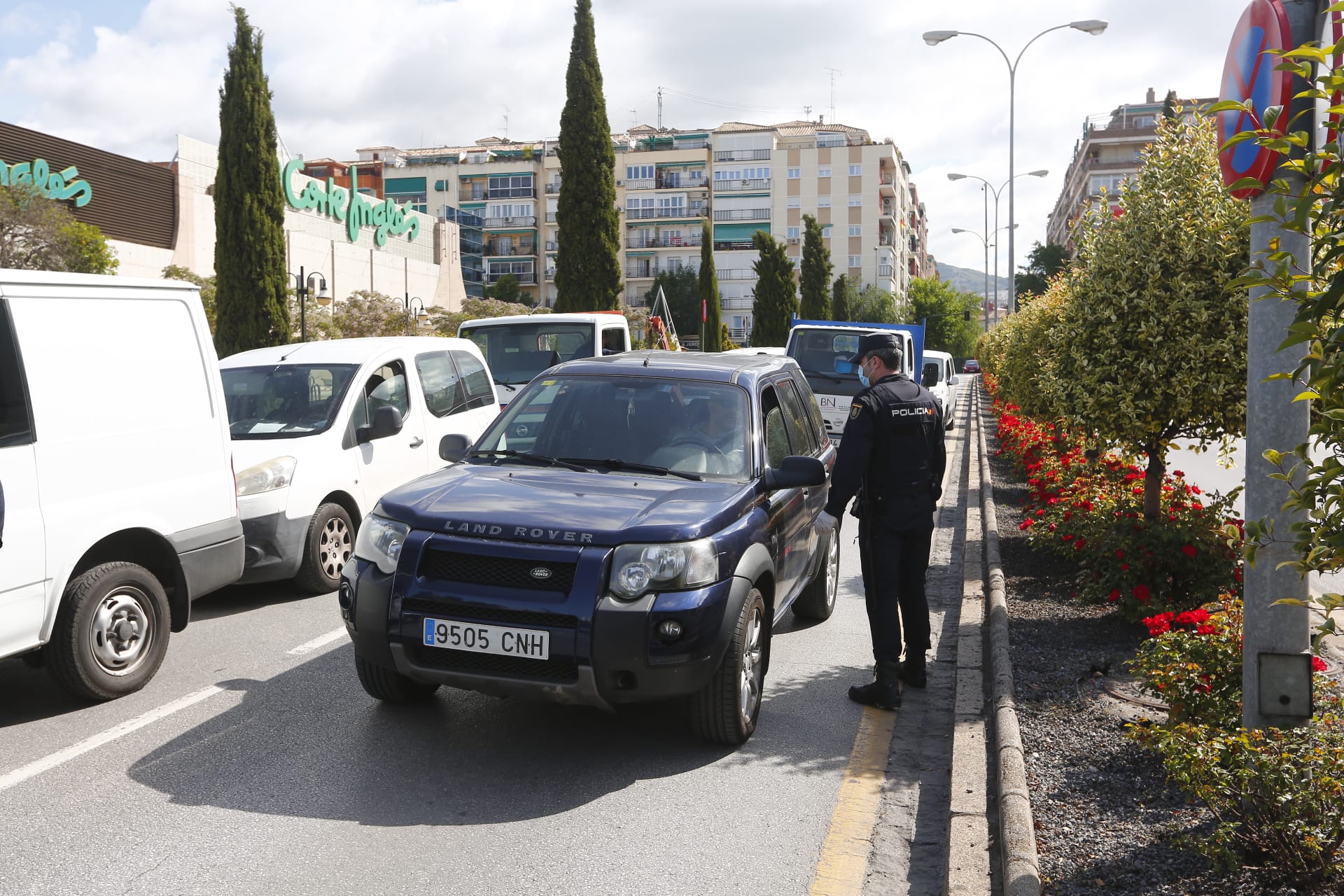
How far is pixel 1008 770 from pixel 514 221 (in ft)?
332

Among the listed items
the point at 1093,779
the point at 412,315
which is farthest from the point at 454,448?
the point at 412,315

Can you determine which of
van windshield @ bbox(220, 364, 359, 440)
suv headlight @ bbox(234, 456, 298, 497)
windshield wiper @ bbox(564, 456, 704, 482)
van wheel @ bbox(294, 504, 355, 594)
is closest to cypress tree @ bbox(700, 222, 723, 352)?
van windshield @ bbox(220, 364, 359, 440)

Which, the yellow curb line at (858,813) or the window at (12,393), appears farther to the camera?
the window at (12,393)

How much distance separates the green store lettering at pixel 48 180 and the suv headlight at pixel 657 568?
32019 mm

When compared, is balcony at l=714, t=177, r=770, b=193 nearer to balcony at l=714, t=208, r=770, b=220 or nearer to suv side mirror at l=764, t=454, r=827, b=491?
balcony at l=714, t=208, r=770, b=220

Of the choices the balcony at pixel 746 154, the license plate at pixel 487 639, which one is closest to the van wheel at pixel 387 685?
the license plate at pixel 487 639

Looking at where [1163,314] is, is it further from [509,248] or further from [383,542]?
[509,248]

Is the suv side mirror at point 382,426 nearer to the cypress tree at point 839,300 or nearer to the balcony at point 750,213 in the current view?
the cypress tree at point 839,300

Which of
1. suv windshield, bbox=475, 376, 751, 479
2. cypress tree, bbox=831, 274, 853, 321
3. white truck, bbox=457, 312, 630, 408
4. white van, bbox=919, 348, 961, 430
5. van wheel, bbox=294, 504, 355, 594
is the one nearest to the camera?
suv windshield, bbox=475, 376, 751, 479

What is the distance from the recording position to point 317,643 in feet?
23.3

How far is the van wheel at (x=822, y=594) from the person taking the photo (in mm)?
7824

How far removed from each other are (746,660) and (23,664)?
4.25 metres

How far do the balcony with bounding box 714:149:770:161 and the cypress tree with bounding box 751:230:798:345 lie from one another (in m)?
39.4

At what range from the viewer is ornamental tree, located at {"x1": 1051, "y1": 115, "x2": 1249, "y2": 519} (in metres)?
7.63
